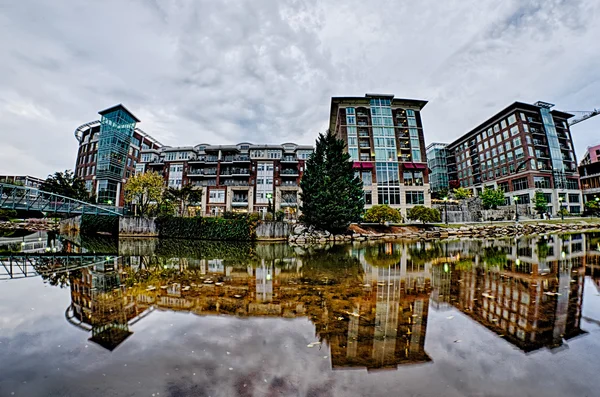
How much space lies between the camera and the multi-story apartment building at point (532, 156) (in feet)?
186

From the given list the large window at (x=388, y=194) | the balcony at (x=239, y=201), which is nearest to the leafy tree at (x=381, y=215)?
the large window at (x=388, y=194)

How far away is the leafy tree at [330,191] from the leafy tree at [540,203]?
4432 cm

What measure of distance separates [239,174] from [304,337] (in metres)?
50.9

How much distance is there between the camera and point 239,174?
2083 inches

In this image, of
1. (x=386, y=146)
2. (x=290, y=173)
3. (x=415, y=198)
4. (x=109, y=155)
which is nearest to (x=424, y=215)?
(x=415, y=198)

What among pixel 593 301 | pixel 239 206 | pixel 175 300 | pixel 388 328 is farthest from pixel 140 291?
pixel 239 206

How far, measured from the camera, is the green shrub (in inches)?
1230

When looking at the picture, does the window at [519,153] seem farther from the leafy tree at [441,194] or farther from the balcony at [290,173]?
the balcony at [290,173]

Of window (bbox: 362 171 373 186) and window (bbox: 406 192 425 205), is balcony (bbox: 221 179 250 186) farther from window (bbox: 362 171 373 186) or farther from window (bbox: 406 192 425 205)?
window (bbox: 406 192 425 205)

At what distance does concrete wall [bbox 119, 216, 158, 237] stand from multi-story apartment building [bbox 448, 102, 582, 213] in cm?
6752

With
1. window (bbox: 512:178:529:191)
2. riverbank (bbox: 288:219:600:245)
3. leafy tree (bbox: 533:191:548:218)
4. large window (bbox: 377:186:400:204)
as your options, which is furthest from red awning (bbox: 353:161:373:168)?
window (bbox: 512:178:529:191)

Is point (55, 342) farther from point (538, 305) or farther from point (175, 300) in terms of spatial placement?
point (538, 305)

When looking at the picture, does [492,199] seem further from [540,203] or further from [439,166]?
[439,166]

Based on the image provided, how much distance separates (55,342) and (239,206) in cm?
5005
